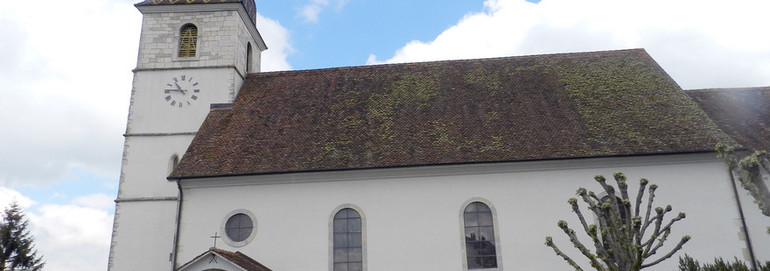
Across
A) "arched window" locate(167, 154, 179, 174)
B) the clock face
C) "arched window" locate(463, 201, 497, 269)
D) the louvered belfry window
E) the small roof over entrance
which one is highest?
the louvered belfry window

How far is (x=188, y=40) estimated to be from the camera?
23.3 meters

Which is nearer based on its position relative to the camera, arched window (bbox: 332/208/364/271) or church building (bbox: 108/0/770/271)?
church building (bbox: 108/0/770/271)

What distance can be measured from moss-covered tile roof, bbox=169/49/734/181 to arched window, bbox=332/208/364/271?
1597mm

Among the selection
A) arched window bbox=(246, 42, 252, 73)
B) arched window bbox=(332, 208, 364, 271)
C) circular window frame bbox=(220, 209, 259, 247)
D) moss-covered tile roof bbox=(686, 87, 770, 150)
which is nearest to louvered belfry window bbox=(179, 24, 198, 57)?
arched window bbox=(246, 42, 252, 73)

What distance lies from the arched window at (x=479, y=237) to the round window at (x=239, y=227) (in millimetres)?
6696

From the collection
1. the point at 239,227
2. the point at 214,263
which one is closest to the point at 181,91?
the point at 239,227

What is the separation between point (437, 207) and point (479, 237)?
154 centimetres

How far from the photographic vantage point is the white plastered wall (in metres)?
16.6

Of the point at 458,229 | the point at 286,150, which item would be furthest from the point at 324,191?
the point at 458,229

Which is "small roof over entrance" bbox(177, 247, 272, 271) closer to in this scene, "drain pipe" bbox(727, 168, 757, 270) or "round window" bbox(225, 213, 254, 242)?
"round window" bbox(225, 213, 254, 242)

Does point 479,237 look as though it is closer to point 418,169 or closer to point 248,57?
point 418,169

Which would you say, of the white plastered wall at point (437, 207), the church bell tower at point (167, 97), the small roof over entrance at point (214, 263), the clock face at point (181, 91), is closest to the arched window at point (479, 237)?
the white plastered wall at point (437, 207)

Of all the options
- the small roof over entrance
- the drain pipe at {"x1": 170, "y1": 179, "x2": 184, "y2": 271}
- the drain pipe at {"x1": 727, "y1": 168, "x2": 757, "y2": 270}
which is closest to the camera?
the small roof over entrance

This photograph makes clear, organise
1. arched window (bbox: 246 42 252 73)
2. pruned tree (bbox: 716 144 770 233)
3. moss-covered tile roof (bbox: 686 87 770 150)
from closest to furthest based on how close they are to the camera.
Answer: pruned tree (bbox: 716 144 770 233) < moss-covered tile roof (bbox: 686 87 770 150) < arched window (bbox: 246 42 252 73)
